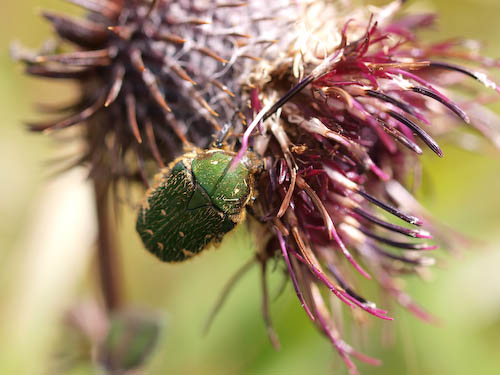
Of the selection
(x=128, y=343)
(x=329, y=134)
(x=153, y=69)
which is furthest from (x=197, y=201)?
(x=128, y=343)

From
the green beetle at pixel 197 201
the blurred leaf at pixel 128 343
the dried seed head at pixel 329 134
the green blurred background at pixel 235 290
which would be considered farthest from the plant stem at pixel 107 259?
the dried seed head at pixel 329 134

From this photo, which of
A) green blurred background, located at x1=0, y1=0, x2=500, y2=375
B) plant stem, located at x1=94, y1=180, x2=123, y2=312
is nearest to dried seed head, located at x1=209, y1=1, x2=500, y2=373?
green blurred background, located at x1=0, y1=0, x2=500, y2=375

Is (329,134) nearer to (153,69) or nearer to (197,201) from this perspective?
(197,201)

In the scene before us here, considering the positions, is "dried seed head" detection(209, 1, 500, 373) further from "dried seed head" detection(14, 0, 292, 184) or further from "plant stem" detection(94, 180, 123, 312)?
"plant stem" detection(94, 180, 123, 312)

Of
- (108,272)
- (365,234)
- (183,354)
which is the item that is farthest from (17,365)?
(365,234)

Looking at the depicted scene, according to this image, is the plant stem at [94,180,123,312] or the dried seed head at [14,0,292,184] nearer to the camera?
the dried seed head at [14,0,292,184]

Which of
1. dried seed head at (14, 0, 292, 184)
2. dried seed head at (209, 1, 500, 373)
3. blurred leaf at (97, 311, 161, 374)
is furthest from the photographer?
blurred leaf at (97, 311, 161, 374)

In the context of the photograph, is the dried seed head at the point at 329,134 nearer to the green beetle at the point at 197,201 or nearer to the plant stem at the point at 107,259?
the green beetle at the point at 197,201
